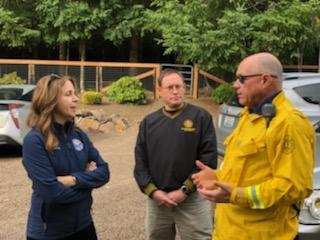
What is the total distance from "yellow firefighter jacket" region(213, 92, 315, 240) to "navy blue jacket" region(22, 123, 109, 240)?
95cm

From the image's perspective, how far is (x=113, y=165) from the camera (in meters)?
11.8

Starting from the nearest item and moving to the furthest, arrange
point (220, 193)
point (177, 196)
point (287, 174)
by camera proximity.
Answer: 1. point (287, 174)
2. point (220, 193)
3. point (177, 196)

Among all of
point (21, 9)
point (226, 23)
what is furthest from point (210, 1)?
point (21, 9)

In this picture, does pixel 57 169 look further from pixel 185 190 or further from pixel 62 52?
pixel 62 52

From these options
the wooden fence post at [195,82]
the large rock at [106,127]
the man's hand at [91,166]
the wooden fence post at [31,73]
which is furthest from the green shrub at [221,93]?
the man's hand at [91,166]

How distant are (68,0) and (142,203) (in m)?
16.8

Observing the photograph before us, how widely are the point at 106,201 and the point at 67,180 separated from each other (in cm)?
470

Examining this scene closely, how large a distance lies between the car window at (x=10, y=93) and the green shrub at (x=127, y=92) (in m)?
6.74

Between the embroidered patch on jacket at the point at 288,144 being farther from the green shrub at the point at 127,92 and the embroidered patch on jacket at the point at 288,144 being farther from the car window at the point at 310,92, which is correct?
the green shrub at the point at 127,92

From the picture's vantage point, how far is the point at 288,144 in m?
3.21

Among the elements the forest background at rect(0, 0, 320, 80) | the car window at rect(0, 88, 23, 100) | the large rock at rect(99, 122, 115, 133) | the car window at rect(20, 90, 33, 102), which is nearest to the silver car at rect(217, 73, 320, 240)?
the car window at rect(20, 90, 33, 102)

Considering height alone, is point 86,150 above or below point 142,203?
above

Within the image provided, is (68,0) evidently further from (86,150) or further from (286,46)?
(86,150)

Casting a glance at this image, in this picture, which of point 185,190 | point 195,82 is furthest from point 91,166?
point 195,82
